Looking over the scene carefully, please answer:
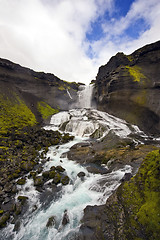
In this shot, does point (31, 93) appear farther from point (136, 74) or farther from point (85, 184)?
point (85, 184)

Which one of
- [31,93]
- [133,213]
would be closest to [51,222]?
[133,213]

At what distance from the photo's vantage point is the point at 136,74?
29.4 metres

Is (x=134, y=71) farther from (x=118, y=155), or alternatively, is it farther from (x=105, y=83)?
(x=118, y=155)

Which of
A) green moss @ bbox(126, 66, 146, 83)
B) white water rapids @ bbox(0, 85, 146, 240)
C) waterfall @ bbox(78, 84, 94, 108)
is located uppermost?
green moss @ bbox(126, 66, 146, 83)

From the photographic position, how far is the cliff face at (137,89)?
81.6ft

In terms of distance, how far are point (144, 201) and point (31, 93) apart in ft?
150

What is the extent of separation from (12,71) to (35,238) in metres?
47.3

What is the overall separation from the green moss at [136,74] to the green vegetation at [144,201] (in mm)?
28764

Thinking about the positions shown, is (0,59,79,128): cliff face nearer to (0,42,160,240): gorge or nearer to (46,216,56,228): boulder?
(0,42,160,240): gorge

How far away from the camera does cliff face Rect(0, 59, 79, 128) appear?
1224 inches

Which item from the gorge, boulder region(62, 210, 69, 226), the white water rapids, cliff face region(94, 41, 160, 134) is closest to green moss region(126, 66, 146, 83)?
cliff face region(94, 41, 160, 134)

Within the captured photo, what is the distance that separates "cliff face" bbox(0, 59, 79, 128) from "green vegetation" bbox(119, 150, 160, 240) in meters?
26.9

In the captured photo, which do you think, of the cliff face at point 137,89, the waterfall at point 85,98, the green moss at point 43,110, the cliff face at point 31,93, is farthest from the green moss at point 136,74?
the cliff face at point 31,93

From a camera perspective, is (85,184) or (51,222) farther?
(85,184)
